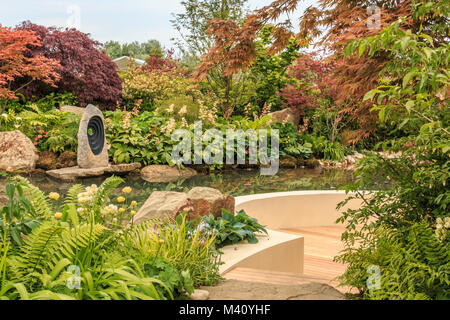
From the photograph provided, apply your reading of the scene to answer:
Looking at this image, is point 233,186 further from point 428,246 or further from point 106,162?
point 428,246

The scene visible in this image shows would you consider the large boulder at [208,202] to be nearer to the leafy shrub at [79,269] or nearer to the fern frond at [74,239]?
the leafy shrub at [79,269]

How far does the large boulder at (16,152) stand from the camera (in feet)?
20.6

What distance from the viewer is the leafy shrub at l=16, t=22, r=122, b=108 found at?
9.01 metres

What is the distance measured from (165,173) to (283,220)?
128 inches

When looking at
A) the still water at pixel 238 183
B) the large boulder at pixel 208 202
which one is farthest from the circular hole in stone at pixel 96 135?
the large boulder at pixel 208 202

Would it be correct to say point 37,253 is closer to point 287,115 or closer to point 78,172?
point 78,172

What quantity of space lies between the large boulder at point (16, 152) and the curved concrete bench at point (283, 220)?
14.4 ft

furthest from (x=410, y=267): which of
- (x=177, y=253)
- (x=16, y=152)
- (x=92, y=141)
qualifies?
(x=16, y=152)

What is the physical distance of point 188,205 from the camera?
259cm

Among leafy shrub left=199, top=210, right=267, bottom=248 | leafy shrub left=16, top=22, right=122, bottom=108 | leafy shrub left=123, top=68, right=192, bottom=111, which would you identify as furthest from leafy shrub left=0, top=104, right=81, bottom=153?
leafy shrub left=199, top=210, right=267, bottom=248

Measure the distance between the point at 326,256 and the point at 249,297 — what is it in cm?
205

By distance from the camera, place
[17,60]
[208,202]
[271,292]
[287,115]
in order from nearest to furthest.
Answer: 1. [271,292]
2. [208,202]
3. [17,60]
4. [287,115]

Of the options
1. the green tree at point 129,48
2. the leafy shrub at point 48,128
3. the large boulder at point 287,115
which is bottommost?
the leafy shrub at point 48,128
